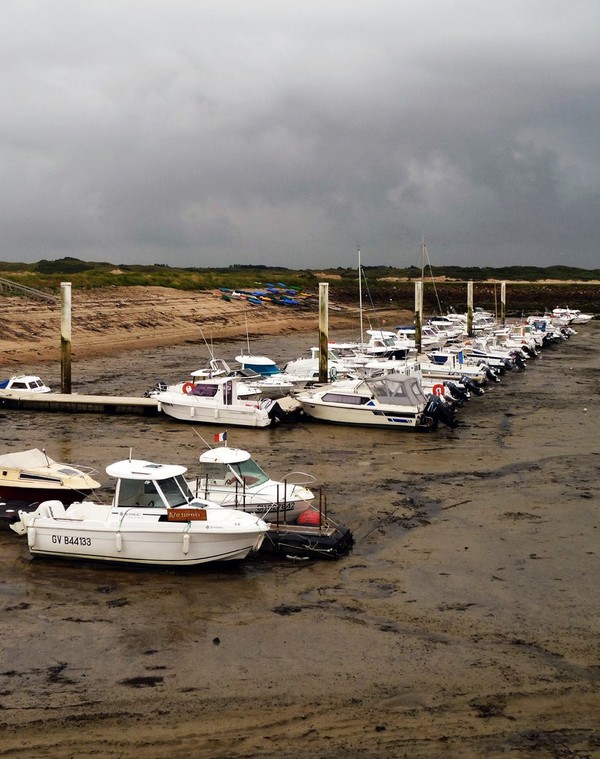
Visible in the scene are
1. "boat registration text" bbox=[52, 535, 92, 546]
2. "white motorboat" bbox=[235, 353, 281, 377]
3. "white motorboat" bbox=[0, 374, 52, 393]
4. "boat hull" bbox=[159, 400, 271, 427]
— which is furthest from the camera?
"white motorboat" bbox=[235, 353, 281, 377]

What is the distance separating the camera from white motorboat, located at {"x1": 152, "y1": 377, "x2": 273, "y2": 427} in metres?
29.8

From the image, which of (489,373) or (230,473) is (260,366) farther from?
(230,473)

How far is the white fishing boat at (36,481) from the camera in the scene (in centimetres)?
1877

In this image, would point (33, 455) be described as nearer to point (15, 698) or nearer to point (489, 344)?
point (15, 698)

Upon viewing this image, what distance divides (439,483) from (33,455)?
9.38 metres

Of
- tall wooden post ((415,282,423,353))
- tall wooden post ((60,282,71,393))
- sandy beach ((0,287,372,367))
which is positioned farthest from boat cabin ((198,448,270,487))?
tall wooden post ((415,282,423,353))

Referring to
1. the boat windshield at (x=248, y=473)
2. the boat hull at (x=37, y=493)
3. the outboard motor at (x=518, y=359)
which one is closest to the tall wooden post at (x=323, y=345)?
the outboard motor at (x=518, y=359)

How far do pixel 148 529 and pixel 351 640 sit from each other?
171 inches

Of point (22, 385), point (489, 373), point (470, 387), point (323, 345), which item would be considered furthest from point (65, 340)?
point (489, 373)

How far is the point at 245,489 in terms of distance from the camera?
59.5 feet

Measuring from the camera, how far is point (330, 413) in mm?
30688

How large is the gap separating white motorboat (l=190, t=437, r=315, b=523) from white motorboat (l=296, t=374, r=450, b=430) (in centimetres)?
1120

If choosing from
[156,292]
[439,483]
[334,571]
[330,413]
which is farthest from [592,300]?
[334,571]

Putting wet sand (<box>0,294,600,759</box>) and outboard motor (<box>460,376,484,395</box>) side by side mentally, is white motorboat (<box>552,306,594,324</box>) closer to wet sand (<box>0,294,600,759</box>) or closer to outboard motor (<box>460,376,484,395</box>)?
outboard motor (<box>460,376,484,395</box>)
